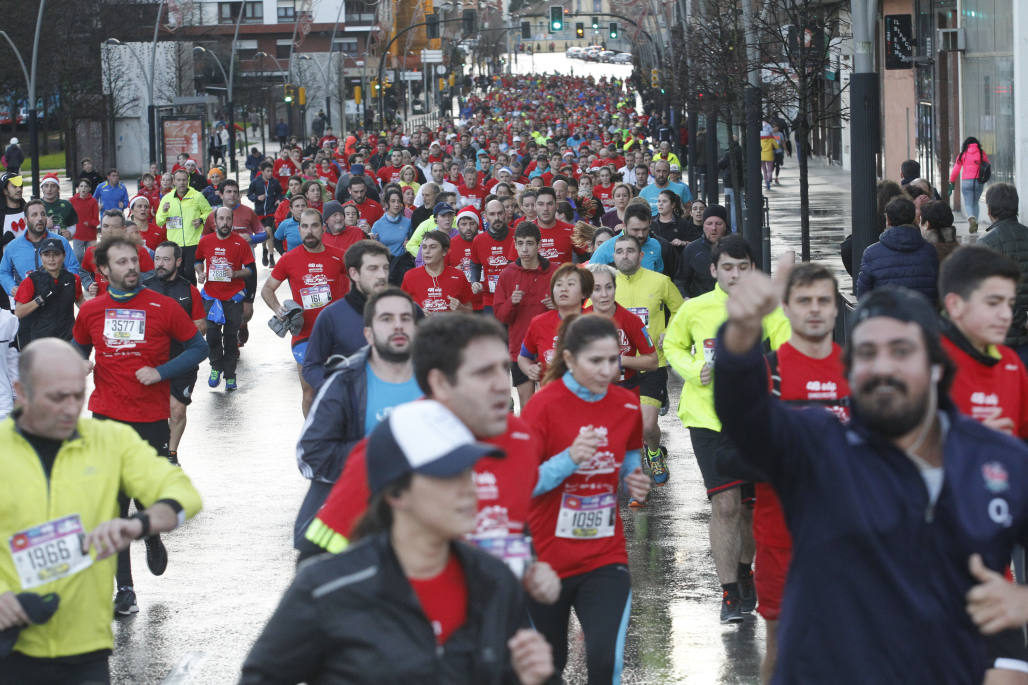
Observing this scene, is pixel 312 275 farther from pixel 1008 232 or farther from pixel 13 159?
pixel 13 159

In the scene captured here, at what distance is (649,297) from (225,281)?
20.5ft

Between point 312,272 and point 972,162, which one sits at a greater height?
point 972,162

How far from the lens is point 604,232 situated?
13.6 m

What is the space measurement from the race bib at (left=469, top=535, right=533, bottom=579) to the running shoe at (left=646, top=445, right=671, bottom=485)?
22.1ft

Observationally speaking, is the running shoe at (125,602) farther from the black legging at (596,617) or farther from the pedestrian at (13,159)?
the pedestrian at (13,159)

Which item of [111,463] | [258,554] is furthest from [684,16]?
[111,463]

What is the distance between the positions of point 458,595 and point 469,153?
40433mm

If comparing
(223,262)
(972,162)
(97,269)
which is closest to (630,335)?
(97,269)

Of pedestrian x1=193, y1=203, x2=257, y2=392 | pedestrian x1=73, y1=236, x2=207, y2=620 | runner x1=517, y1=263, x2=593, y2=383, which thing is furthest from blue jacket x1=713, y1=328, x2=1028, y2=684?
pedestrian x1=193, y1=203, x2=257, y2=392

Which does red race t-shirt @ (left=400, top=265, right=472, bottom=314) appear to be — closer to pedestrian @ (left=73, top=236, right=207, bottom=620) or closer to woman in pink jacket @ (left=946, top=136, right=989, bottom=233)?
pedestrian @ (left=73, top=236, right=207, bottom=620)

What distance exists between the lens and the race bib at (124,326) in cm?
899

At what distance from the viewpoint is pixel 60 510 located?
16.3ft

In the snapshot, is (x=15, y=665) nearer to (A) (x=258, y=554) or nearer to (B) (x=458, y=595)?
(B) (x=458, y=595)

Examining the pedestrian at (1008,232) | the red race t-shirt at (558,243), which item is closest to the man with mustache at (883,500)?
the pedestrian at (1008,232)
